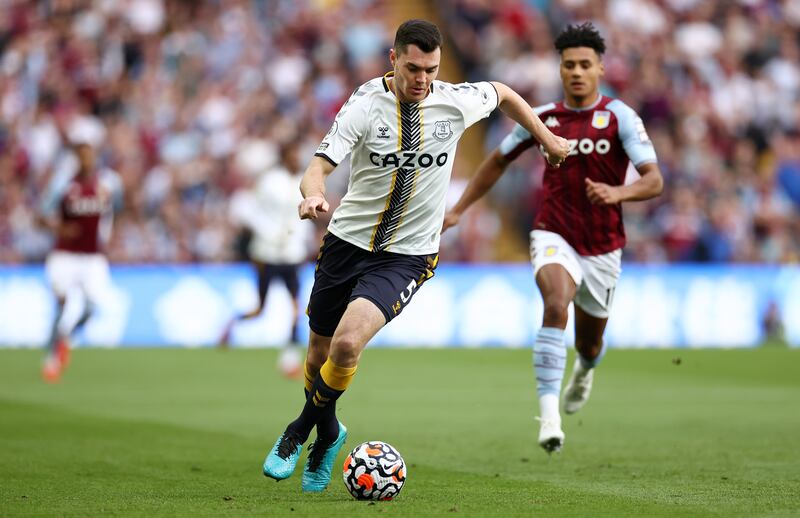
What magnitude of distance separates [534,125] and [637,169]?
173cm

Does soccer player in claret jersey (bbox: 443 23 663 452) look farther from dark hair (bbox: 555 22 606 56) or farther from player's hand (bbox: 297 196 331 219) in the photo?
player's hand (bbox: 297 196 331 219)

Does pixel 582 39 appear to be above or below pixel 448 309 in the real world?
→ above

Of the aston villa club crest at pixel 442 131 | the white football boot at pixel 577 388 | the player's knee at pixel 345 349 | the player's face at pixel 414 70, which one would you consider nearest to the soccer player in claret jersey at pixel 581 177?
the white football boot at pixel 577 388

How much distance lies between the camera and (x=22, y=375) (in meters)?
16.0

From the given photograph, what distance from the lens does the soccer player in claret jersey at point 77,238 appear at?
1628 centimetres

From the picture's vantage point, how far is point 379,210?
7465 mm

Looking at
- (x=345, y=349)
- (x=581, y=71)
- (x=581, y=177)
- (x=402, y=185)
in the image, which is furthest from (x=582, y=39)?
(x=345, y=349)

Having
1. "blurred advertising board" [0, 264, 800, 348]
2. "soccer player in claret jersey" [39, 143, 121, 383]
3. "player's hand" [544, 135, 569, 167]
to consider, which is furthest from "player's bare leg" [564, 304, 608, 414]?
"blurred advertising board" [0, 264, 800, 348]

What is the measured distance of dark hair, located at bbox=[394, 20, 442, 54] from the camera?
7.04 meters

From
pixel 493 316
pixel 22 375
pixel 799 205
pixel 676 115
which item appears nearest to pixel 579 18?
pixel 676 115

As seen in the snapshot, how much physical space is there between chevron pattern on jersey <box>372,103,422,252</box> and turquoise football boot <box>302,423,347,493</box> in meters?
1.17

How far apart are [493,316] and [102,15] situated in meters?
9.93

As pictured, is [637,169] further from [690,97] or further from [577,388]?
[690,97]

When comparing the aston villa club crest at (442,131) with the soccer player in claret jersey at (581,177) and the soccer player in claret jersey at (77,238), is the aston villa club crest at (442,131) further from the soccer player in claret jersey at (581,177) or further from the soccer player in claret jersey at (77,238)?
the soccer player in claret jersey at (77,238)
